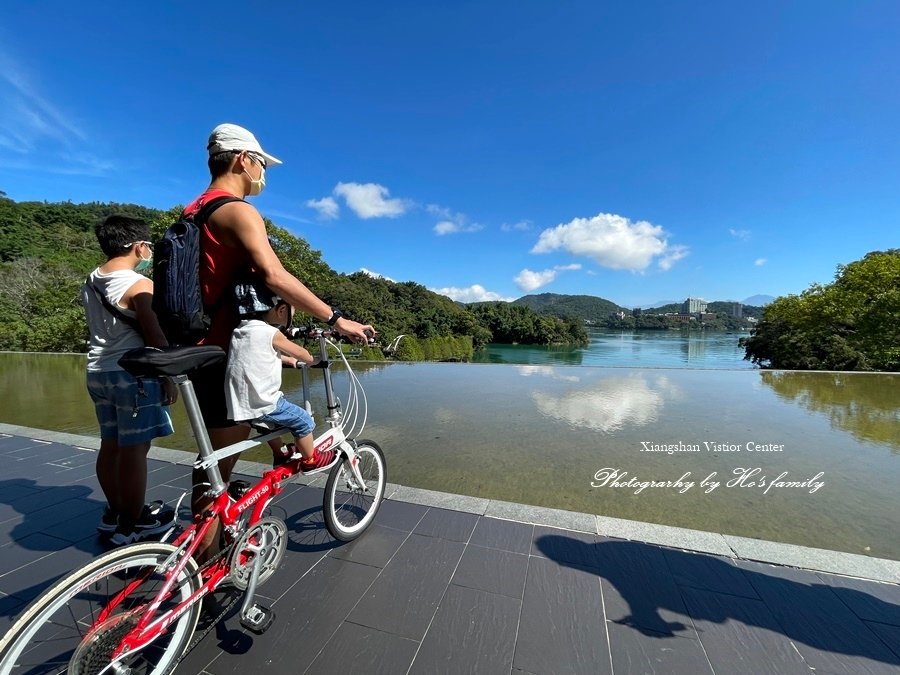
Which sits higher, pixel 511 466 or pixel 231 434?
pixel 231 434

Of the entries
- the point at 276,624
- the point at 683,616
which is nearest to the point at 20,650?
the point at 276,624

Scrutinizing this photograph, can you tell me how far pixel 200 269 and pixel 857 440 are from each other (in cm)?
613

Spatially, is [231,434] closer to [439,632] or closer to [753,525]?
[439,632]

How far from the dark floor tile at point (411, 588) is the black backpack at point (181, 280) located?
1277mm

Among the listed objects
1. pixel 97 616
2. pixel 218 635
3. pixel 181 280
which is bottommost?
pixel 218 635

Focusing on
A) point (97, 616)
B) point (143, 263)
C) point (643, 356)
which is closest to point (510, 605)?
point (97, 616)

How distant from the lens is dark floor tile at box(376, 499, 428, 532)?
2109 mm

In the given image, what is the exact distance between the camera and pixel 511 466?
3.31m

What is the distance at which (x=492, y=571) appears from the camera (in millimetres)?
1720

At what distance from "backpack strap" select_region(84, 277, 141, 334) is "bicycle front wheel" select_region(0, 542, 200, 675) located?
1076mm

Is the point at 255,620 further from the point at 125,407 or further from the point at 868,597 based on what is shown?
the point at 868,597

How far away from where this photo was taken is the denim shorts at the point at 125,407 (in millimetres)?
1674

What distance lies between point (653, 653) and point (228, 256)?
207cm

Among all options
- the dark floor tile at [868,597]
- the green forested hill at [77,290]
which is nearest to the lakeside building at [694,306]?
the green forested hill at [77,290]
